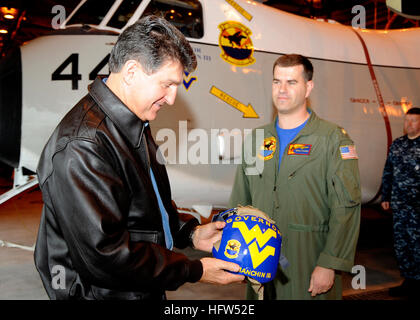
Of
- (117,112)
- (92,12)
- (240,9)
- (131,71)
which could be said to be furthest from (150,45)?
(240,9)

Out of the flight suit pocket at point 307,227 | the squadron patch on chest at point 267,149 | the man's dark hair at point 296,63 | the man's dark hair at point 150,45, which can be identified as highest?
the man's dark hair at point 150,45

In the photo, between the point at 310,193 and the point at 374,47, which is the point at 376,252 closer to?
the point at 374,47

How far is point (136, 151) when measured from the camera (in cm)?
150

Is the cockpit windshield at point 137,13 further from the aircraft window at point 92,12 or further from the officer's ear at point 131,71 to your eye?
the officer's ear at point 131,71

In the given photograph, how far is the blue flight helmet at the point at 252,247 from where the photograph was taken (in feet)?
5.50

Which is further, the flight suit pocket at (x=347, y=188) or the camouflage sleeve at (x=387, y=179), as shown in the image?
the camouflage sleeve at (x=387, y=179)

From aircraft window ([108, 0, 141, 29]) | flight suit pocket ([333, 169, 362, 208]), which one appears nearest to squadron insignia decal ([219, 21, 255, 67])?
aircraft window ([108, 0, 141, 29])

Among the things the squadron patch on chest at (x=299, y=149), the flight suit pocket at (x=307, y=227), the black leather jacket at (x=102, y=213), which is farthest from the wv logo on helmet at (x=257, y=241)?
the squadron patch on chest at (x=299, y=149)

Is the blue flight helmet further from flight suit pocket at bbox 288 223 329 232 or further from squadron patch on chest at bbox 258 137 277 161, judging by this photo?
squadron patch on chest at bbox 258 137 277 161

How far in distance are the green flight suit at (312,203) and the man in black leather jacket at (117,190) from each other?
1009 mm

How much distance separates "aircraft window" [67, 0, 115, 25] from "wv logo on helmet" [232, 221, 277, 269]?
3.28m

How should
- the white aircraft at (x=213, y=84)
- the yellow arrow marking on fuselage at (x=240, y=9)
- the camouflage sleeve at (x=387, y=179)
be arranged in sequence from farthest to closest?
the camouflage sleeve at (x=387, y=179)
the yellow arrow marking on fuselage at (x=240, y=9)
the white aircraft at (x=213, y=84)

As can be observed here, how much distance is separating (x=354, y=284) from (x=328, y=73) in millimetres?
2574
